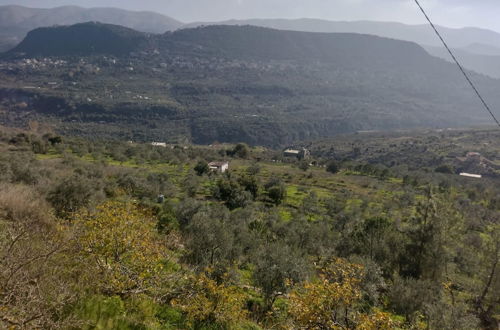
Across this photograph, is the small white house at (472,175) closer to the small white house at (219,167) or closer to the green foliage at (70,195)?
the small white house at (219,167)

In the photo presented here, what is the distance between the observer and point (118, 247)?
7.61m

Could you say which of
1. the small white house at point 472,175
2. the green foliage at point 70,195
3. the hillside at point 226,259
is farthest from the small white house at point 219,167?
the small white house at point 472,175

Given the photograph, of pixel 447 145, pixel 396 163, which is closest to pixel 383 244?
pixel 396 163

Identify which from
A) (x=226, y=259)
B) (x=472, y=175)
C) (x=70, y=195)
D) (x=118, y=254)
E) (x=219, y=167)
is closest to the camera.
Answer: (x=118, y=254)

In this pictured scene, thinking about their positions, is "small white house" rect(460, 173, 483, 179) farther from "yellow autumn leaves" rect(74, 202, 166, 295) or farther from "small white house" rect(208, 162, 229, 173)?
"yellow autumn leaves" rect(74, 202, 166, 295)

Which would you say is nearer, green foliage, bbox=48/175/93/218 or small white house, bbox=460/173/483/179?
green foliage, bbox=48/175/93/218

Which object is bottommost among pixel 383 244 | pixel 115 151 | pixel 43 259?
pixel 115 151

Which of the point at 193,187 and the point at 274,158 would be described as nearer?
the point at 193,187

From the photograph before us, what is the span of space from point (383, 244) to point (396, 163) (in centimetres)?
8922

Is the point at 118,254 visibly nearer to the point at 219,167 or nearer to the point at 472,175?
the point at 219,167

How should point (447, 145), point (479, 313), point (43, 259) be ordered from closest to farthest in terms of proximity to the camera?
point (43, 259), point (479, 313), point (447, 145)

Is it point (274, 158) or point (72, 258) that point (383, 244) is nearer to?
point (72, 258)

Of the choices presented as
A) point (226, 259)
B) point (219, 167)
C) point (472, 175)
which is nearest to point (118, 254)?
point (226, 259)

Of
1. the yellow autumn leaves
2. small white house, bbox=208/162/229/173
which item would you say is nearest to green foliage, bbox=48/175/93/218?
the yellow autumn leaves
